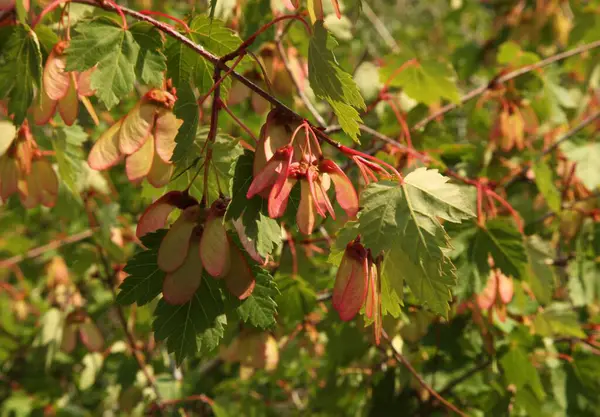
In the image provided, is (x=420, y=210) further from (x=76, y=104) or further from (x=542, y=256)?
(x=542, y=256)

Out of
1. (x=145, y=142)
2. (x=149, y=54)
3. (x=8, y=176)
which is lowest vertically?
(x=8, y=176)

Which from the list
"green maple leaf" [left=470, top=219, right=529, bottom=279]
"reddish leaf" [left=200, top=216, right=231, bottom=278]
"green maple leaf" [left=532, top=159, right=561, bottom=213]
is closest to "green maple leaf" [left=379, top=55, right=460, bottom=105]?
"green maple leaf" [left=532, top=159, right=561, bottom=213]

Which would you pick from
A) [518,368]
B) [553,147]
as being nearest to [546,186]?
[553,147]

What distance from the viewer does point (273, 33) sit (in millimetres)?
1712

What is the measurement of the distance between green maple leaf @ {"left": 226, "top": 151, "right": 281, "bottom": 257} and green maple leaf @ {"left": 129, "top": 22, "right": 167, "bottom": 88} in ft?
0.85

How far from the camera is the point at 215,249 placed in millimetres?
815

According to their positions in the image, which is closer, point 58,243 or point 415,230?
point 415,230

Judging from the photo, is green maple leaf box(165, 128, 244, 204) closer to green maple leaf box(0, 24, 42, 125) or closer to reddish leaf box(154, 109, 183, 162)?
reddish leaf box(154, 109, 183, 162)

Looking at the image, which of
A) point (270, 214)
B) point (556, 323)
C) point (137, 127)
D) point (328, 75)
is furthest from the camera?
point (556, 323)

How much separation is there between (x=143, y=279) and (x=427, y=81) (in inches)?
46.6

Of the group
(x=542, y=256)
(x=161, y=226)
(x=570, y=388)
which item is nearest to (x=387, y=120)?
(x=542, y=256)

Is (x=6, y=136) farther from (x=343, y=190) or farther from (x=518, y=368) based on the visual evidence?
(x=518, y=368)

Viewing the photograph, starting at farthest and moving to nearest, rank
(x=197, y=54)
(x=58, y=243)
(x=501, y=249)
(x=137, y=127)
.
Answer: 1. (x=58, y=243)
2. (x=501, y=249)
3. (x=197, y=54)
4. (x=137, y=127)

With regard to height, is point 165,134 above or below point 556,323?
above
